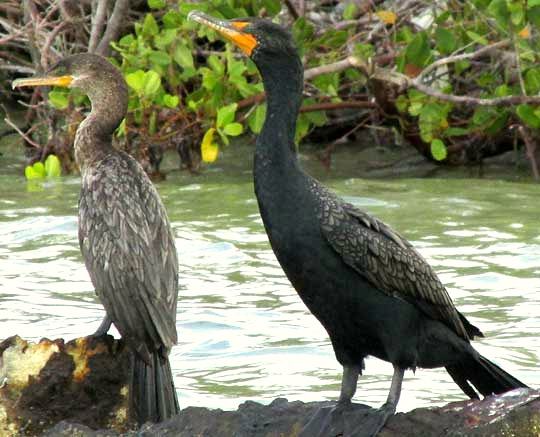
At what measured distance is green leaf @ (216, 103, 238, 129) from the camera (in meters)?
9.70

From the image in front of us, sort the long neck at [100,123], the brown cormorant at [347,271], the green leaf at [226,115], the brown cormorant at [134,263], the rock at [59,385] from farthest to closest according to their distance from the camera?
the green leaf at [226,115], the long neck at [100,123], the brown cormorant at [134,263], the rock at [59,385], the brown cormorant at [347,271]

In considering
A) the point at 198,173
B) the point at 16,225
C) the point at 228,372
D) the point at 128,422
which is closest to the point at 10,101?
the point at 198,173

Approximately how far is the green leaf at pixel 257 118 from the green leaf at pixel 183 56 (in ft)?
1.84

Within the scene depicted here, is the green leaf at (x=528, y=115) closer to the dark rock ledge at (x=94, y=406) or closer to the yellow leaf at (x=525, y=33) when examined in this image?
the yellow leaf at (x=525, y=33)

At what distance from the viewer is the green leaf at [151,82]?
9656 mm

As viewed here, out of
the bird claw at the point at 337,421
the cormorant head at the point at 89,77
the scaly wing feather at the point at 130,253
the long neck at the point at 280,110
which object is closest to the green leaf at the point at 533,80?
the cormorant head at the point at 89,77

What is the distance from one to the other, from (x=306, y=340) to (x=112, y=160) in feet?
5.58

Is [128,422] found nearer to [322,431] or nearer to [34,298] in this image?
[322,431]

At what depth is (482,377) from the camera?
15.6 ft

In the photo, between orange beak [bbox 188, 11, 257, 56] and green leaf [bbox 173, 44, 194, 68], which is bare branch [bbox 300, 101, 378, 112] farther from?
orange beak [bbox 188, 11, 257, 56]

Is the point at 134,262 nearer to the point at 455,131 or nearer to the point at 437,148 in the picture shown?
the point at 437,148

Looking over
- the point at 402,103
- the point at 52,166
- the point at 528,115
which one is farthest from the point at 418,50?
the point at 52,166

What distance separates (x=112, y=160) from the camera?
5.84 metres

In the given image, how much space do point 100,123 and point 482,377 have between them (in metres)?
2.34
